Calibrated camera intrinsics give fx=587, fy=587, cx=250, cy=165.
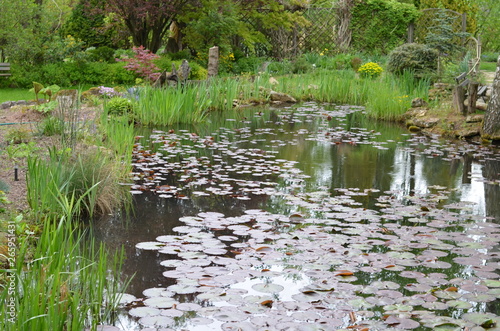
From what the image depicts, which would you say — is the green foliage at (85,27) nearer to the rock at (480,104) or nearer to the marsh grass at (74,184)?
the rock at (480,104)

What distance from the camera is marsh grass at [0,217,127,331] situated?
2377mm

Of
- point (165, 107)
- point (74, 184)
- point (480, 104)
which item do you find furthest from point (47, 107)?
point (480, 104)

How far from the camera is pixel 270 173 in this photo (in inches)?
263

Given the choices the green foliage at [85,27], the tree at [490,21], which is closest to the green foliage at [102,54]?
the green foliage at [85,27]

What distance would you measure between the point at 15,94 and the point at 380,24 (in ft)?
42.9

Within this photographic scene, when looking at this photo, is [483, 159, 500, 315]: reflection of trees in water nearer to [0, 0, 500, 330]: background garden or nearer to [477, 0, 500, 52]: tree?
[0, 0, 500, 330]: background garden

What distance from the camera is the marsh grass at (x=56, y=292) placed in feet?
7.80

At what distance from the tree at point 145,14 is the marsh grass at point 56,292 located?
1246cm

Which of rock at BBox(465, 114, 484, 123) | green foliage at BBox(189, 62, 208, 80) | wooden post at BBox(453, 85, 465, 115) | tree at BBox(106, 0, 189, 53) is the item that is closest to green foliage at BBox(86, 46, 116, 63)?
tree at BBox(106, 0, 189, 53)

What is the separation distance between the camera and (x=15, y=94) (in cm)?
1193

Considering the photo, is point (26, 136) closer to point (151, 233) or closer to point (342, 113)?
point (151, 233)

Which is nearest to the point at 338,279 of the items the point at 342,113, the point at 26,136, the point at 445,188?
the point at 445,188

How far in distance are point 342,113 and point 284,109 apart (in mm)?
1356

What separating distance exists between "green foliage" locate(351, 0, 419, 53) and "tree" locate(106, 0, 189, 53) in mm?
7093
